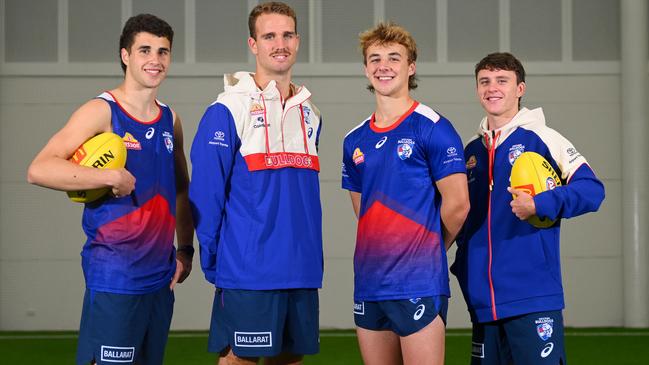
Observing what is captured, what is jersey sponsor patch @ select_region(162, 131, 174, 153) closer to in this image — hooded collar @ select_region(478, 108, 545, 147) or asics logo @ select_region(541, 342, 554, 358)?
hooded collar @ select_region(478, 108, 545, 147)

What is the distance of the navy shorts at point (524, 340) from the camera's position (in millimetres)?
3938

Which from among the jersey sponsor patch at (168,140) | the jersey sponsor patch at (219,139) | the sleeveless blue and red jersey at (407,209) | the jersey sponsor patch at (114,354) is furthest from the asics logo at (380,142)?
the jersey sponsor patch at (114,354)

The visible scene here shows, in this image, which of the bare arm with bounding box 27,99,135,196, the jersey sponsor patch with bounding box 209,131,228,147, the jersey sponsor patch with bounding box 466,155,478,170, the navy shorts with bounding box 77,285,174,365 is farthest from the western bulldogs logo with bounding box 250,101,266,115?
the jersey sponsor patch with bounding box 466,155,478,170

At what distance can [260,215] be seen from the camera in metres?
3.84

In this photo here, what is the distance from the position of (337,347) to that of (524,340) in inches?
198

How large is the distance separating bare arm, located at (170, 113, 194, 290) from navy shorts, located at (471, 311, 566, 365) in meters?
1.45

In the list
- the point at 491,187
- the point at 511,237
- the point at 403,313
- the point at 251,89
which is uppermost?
the point at 251,89

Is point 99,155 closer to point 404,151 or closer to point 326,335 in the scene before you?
point 404,151

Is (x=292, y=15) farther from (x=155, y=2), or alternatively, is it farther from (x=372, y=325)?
(x=155, y=2)

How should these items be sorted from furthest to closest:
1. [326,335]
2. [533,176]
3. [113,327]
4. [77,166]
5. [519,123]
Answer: [326,335] → [519,123] → [533,176] → [113,327] → [77,166]

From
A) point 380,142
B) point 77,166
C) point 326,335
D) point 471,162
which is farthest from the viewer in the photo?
point 326,335

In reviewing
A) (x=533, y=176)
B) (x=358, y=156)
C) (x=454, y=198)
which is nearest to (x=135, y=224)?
(x=358, y=156)

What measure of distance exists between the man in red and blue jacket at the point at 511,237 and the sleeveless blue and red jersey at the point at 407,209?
272mm

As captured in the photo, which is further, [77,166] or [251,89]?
[251,89]
